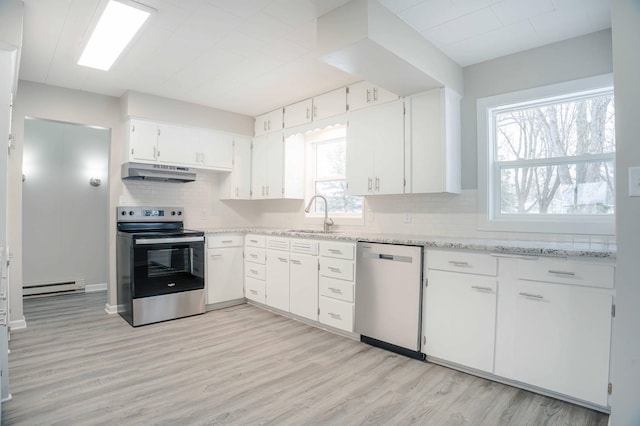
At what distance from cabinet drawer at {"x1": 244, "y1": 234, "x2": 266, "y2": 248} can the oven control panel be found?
0.92 metres

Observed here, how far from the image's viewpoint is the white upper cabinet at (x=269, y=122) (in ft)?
14.7

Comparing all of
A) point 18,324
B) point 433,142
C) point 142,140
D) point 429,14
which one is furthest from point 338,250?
point 18,324

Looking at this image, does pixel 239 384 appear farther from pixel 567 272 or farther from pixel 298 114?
pixel 298 114

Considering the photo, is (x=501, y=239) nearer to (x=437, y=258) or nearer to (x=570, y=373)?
(x=437, y=258)

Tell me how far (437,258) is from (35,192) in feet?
17.0

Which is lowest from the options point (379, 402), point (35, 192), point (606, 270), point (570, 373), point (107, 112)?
point (379, 402)

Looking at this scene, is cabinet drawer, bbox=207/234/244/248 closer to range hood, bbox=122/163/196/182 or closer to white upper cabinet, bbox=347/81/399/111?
range hood, bbox=122/163/196/182

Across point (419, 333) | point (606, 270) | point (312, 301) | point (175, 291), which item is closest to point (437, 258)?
point (419, 333)

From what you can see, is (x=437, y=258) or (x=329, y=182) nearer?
(x=437, y=258)

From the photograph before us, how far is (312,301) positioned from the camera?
11.5 feet

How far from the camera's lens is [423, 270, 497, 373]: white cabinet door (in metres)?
2.39

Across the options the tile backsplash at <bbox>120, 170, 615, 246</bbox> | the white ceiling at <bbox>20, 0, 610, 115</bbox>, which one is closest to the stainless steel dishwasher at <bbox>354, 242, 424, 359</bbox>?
the tile backsplash at <bbox>120, 170, 615, 246</bbox>

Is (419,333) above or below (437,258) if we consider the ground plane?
below

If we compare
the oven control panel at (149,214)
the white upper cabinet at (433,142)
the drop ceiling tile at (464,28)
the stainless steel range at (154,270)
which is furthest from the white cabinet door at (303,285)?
the drop ceiling tile at (464,28)
